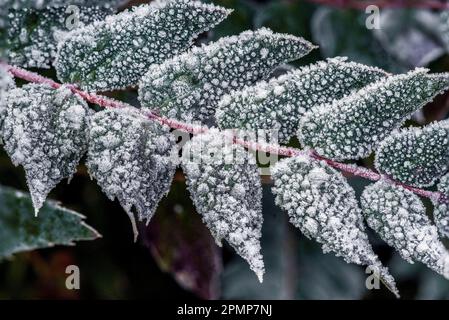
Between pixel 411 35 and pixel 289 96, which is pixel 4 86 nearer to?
pixel 289 96

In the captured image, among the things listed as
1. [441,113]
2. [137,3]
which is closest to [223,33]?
[137,3]

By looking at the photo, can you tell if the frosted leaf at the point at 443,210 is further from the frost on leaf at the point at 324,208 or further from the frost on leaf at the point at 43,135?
the frost on leaf at the point at 43,135

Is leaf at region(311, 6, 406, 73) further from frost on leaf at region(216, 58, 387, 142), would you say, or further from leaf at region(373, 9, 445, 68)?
frost on leaf at region(216, 58, 387, 142)

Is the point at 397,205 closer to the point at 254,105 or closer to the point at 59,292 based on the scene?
the point at 254,105

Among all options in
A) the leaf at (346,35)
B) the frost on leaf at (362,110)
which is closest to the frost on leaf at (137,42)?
the frost on leaf at (362,110)

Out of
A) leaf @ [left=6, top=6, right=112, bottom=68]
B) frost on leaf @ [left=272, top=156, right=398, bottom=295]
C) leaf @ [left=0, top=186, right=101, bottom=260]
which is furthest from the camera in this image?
leaf @ [left=0, top=186, right=101, bottom=260]

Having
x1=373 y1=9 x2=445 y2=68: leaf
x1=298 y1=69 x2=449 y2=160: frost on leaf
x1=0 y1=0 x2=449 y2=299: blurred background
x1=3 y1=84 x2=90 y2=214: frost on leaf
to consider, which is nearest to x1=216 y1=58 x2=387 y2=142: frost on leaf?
x1=298 y1=69 x2=449 y2=160: frost on leaf
